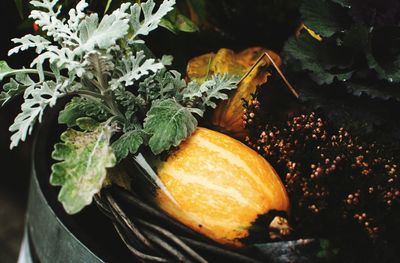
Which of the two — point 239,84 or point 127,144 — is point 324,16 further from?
point 127,144

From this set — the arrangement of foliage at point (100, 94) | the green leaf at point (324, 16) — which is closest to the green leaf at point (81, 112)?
the arrangement of foliage at point (100, 94)

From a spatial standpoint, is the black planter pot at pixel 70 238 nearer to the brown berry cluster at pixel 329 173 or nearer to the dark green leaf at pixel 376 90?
the brown berry cluster at pixel 329 173

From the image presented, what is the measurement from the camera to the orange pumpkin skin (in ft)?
2.63

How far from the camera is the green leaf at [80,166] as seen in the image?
71 centimetres

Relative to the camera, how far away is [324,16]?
93 cm

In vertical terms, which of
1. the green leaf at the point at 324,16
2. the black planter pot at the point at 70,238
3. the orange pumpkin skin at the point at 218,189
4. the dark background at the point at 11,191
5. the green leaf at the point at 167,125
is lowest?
the dark background at the point at 11,191

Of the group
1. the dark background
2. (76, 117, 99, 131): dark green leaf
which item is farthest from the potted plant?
the dark background

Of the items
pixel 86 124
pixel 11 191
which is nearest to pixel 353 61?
pixel 86 124

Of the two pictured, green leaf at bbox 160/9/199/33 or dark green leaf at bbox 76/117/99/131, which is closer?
dark green leaf at bbox 76/117/99/131

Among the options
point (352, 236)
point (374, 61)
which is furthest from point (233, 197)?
point (374, 61)

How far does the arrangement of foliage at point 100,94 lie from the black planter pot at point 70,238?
4.7 inches

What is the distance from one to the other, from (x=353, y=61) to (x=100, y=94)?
0.40 meters

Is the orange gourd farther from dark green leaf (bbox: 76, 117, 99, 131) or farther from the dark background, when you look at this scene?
the dark background

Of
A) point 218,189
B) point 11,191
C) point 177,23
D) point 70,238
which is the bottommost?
point 11,191
